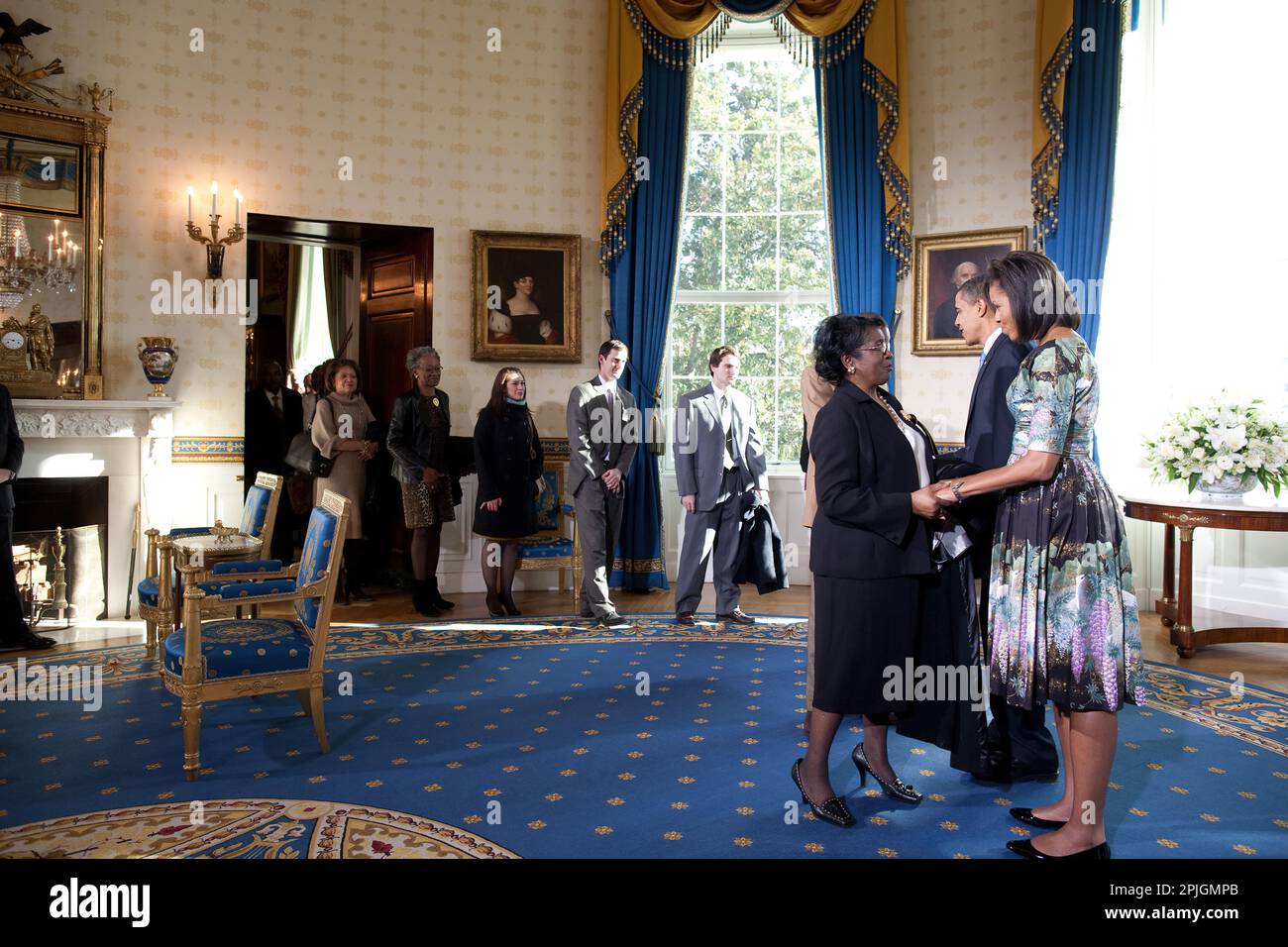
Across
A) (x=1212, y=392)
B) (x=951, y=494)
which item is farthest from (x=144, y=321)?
(x=1212, y=392)

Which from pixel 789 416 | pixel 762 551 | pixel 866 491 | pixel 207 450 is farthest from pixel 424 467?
pixel 866 491

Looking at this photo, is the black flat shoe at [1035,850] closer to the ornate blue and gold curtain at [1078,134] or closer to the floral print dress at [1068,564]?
the floral print dress at [1068,564]

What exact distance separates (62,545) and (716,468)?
3.94m

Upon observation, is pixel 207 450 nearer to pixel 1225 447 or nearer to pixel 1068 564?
pixel 1068 564

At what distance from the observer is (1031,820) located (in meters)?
3.17

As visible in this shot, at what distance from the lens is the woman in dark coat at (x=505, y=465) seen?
21.2ft

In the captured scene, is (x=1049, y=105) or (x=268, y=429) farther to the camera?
(x=268, y=429)

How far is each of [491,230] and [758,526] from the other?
3158mm

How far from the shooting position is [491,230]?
24.7 ft

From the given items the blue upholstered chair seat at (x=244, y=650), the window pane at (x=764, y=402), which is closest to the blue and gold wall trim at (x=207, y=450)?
the blue upholstered chair seat at (x=244, y=650)

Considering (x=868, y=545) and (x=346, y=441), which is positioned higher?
(x=346, y=441)

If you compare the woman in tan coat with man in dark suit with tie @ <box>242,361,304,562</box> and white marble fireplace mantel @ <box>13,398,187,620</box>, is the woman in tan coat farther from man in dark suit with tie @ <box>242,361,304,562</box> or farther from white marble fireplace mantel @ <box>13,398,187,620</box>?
white marble fireplace mantel @ <box>13,398,187,620</box>

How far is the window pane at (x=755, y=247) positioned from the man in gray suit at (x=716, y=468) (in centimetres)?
216

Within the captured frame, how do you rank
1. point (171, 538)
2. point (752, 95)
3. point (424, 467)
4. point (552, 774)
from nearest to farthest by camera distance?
point (552, 774)
point (171, 538)
point (424, 467)
point (752, 95)
